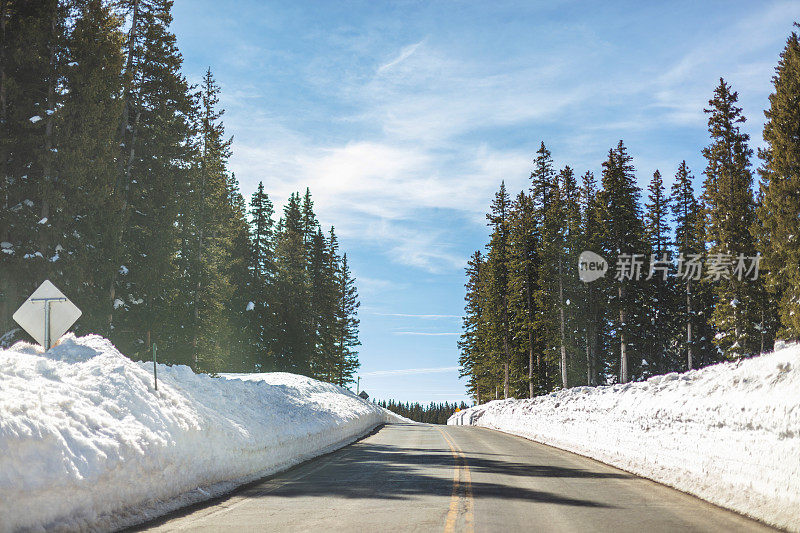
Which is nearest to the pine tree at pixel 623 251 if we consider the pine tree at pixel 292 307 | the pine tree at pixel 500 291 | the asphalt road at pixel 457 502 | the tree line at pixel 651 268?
the tree line at pixel 651 268

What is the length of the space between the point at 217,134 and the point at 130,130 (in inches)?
517

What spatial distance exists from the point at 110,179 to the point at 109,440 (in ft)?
64.5

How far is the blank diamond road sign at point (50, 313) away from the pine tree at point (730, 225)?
39396 mm

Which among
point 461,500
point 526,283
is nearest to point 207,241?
point 526,283

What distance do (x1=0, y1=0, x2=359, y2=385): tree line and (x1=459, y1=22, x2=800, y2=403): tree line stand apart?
26098 millimetres

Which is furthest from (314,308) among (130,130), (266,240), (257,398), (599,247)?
(257,398)

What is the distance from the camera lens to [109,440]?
9.09 m

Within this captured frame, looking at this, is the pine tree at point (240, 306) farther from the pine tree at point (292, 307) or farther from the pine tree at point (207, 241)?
the pine tree at point (207, 241)

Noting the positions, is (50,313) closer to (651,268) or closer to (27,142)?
(27,142)

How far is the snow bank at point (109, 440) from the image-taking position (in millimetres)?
7418

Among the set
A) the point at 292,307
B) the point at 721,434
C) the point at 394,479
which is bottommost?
the point at 394,479

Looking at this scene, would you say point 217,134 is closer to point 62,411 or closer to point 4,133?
point 4,133

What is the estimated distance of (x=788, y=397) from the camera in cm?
938

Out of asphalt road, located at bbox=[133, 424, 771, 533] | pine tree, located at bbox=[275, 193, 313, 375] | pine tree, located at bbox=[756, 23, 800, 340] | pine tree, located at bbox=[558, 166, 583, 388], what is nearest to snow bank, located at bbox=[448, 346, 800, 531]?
asphalt road, located at bbox=[133, 424, 771, 533]
